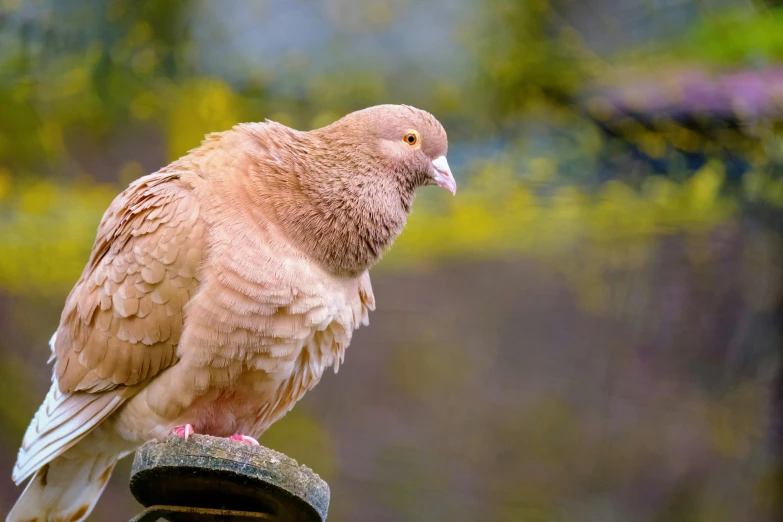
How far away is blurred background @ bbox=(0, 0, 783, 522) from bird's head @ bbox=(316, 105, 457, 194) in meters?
3.59

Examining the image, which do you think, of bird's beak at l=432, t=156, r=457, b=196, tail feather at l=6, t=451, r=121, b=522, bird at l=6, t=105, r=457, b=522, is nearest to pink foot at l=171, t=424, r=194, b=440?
bird at l=6, t=105, r=457, b=522

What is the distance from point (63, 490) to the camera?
3.70 metres

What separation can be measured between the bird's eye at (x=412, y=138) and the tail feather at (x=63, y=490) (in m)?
1.94

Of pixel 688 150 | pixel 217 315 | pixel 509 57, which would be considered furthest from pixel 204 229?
pixel 688 150

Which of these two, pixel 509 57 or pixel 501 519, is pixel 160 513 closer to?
pixel 501 519

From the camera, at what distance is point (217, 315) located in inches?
120

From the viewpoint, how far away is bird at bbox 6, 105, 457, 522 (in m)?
3.10

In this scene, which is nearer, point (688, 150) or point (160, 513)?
point (160, 513)

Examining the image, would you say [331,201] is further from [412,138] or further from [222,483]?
[222,483]

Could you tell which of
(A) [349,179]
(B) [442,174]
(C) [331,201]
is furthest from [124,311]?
(B) [442,174]

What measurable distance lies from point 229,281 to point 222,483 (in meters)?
0.79

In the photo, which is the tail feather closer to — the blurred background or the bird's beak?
the bird's beak

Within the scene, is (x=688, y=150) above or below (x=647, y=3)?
below

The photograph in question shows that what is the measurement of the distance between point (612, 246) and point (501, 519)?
2.54 metres
